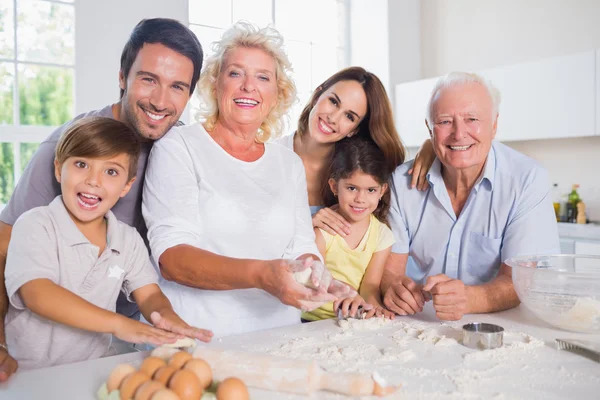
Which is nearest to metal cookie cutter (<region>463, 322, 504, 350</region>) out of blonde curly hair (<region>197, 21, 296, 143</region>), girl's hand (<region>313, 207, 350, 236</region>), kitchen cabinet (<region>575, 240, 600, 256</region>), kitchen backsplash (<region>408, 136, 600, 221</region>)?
girl's hand (<region>313, 207, 350, 236</region>)

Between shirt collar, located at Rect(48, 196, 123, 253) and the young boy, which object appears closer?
the young boy

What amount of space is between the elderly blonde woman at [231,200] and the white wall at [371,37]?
149 inches

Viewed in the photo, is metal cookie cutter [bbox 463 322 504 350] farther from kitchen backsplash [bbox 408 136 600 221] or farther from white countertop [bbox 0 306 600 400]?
kitchen backsplash [bbox 408 136 600 221]

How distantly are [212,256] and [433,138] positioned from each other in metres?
1.00

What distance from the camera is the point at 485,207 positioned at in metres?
2.04

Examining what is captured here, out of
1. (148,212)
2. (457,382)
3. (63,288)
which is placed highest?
(148,212)

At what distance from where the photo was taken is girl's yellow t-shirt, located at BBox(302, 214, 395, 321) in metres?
2.21

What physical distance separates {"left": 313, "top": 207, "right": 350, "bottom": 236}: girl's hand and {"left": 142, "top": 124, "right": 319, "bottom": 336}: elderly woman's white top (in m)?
0.39

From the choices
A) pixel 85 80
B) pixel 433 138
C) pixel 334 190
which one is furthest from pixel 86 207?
pixel 85 80

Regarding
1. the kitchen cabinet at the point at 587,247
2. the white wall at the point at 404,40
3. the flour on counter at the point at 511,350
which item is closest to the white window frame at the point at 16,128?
the white wall at the point at 404,40

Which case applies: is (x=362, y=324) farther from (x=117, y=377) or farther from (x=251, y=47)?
(x=251, y=47)

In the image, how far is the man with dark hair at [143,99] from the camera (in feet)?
5.82

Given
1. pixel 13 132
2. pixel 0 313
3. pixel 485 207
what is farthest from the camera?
pixel 13 132

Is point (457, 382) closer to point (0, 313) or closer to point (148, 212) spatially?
point (148, 212)
